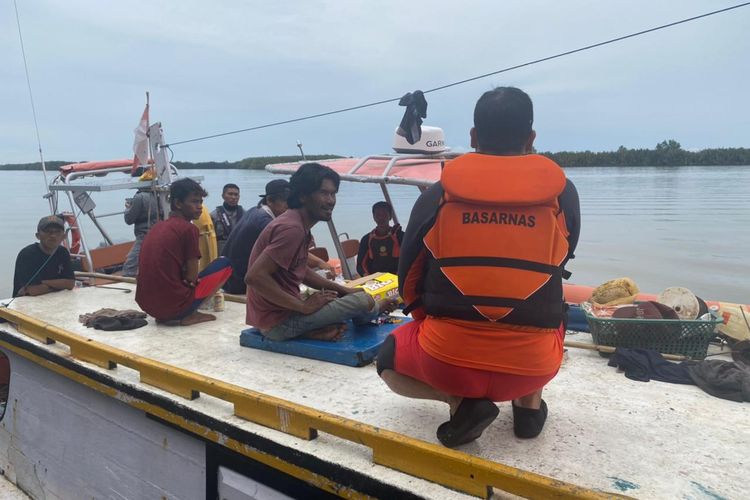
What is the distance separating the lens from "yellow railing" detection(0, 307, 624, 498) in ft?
6.04

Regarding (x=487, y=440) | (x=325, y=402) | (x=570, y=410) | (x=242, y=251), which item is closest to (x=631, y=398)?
(x=570, y=410)

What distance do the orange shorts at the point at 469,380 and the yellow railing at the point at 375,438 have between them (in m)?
0.23

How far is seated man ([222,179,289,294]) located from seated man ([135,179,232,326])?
1.00m

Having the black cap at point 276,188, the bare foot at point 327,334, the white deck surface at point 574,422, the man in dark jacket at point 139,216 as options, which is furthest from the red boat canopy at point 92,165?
the bare foot at point 327,334

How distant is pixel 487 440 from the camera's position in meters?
2.34

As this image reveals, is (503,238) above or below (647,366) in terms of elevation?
above

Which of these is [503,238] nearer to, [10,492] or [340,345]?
[340,345]

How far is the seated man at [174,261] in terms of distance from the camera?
164 inches

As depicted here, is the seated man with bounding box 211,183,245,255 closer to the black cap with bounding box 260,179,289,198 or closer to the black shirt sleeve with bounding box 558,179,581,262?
the black cap with bounding box 260,179,289,198

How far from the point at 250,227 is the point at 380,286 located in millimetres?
1611

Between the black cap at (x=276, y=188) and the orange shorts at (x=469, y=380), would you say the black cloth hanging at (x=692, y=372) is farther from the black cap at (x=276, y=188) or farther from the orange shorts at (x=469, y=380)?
the black cap at (x=276, y=188)

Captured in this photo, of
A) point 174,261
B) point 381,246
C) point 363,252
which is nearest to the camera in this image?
point 174,261

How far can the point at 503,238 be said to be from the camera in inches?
73.5

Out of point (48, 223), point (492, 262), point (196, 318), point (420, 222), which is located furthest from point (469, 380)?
point (48, 223)
